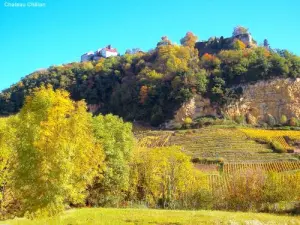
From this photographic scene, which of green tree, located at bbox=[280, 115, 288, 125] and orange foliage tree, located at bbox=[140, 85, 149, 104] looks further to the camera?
orange foliage tree, located at bbox=[140, 85, 149, 104]

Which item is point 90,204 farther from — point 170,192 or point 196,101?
point 196,101

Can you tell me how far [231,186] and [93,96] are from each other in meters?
114

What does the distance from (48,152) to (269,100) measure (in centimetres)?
10598

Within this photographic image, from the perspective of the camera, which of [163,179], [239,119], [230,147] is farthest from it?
[239,119]

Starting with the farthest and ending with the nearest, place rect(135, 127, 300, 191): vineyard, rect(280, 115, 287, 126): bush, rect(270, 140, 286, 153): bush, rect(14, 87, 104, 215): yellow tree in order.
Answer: rect(280, 115, 287, 126): bush
rect(270, 140, 286, 153): bush
rect(135, 127, 300, 191): vineyard
rect(14, 87, 104, 215): yellow tree

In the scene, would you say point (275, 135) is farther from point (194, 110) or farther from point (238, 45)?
point (238, 45)

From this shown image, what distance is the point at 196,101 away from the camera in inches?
4668

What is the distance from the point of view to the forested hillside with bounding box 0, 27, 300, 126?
11831 cm

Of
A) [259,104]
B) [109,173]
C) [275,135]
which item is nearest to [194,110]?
[259,104]

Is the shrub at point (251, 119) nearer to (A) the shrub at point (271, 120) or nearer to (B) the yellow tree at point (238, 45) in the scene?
(A) the shrub at point (271, 120)

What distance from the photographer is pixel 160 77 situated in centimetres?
13088

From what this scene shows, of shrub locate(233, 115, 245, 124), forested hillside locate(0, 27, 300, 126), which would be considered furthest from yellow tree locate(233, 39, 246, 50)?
shrub locate(233, 115, 245, 124)

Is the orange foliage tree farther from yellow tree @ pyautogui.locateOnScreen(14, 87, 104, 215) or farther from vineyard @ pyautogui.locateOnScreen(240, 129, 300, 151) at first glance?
yellow tree @ pyautogui.locateOnScreen(14, 87, 104, 215)

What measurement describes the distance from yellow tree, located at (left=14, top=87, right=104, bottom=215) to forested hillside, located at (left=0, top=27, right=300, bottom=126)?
317 feet
